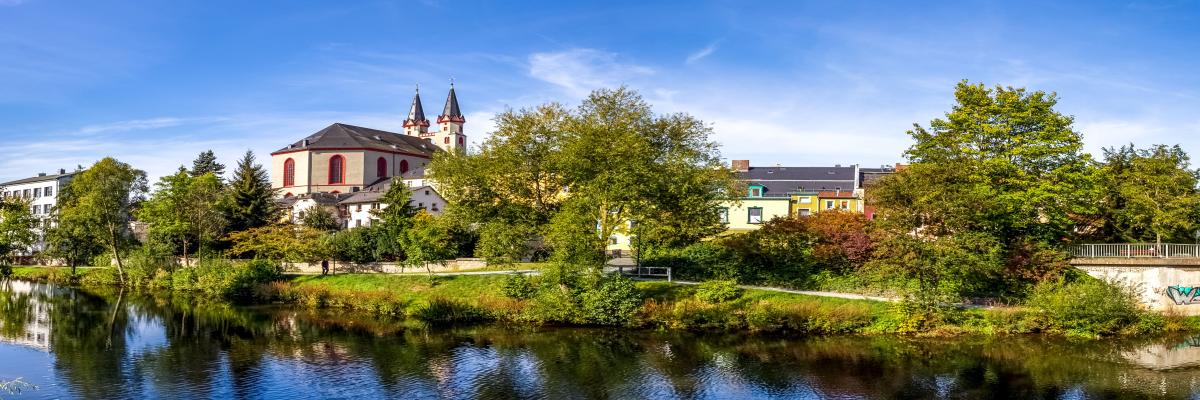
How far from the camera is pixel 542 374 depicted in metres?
27.6

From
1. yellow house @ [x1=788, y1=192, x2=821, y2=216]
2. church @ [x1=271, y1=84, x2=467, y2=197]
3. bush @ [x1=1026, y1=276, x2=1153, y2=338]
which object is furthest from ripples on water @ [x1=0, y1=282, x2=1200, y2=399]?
church @ [x1=271, y1=84, x2=467, y2=197]

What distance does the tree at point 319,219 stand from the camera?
70188 mm

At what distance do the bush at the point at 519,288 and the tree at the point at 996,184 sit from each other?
1780 centimetres

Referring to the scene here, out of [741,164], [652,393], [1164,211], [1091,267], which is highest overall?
[741,164]

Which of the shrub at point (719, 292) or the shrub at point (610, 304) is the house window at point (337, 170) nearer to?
the shrub at point (610, 304)

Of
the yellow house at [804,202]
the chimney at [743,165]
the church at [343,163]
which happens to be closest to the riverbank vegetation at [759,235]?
the yellow house at [804,202]

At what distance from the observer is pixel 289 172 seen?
122 meters

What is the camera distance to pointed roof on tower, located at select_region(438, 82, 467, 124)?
148375 mm

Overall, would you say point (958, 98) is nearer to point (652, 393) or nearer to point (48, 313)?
point (652, 393)

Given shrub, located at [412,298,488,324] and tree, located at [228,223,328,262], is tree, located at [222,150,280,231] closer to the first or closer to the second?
tree, located at [228,223,328,262]

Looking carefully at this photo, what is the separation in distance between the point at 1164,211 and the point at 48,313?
58890mm

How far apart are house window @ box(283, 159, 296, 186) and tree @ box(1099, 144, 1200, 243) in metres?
108

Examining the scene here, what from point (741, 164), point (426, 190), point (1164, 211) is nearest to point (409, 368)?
point (1164, 211)

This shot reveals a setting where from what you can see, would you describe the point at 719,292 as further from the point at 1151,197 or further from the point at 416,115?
the point at 416,115
